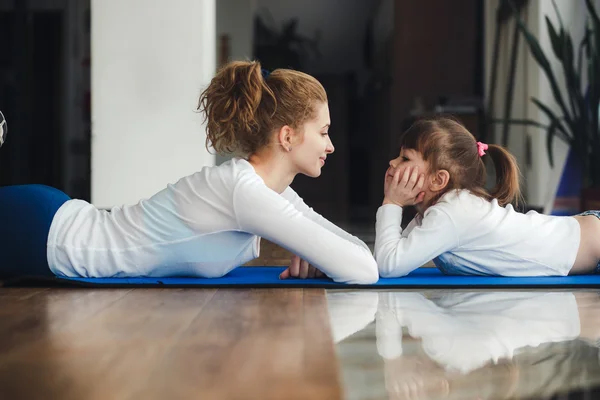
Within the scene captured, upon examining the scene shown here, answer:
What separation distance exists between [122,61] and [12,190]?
86.1 inches

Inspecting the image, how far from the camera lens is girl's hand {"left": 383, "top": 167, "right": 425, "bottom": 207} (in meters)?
2.13

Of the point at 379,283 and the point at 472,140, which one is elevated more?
the point at 472,140

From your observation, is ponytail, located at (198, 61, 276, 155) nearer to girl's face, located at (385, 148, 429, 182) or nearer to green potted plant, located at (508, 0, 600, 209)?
girl's face, located at (385, 148, 429, 182)

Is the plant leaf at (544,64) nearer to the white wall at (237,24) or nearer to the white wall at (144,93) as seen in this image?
the white wall at (144,93)

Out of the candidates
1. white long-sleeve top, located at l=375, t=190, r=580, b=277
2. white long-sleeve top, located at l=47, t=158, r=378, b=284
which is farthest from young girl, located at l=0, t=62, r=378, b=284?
white long-sleeve top, located at l=375, t=190, r=580, b=277

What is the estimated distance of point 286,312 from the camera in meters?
1.56

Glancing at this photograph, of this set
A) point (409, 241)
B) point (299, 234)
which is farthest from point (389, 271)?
point (299, 234)

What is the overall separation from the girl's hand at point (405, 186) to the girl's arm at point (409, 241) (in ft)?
0.12

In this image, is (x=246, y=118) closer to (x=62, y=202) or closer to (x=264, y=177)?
(x=264, y=177)

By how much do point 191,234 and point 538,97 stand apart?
3.92 metres

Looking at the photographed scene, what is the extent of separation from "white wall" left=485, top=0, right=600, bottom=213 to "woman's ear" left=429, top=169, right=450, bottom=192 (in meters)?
3.15

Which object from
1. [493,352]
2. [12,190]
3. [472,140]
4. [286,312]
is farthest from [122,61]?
[493,352]

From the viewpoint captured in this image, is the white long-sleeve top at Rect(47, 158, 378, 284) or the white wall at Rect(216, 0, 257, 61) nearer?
the white long-sleeve top at Rect(47, 158, 378, 284)

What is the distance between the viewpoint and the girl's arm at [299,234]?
1.86 metres
